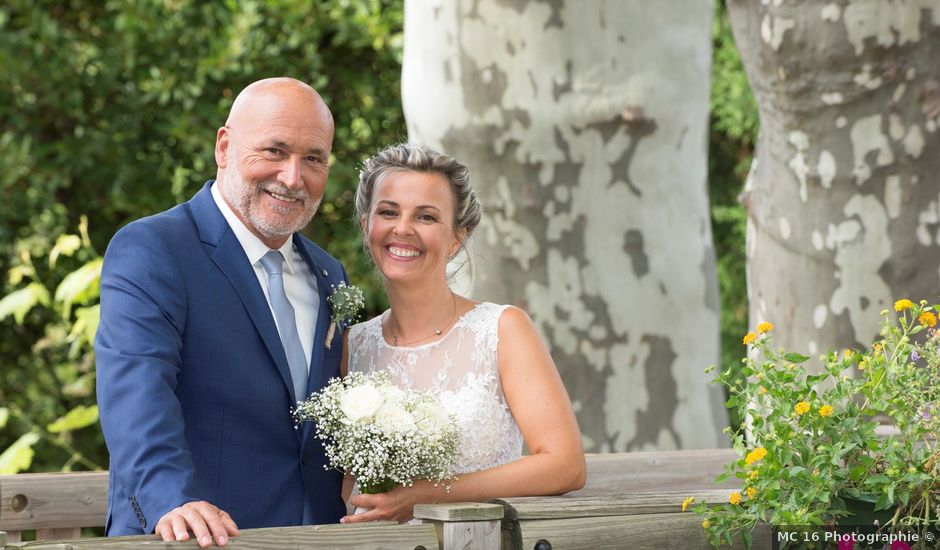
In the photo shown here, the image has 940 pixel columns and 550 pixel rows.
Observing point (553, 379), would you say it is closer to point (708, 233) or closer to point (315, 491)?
point (315, 491)

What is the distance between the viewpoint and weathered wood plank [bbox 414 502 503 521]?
2434mm

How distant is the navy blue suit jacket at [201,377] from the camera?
271 centimetres

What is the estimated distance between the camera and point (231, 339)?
3.00m

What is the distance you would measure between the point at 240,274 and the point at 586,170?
6.22 ft

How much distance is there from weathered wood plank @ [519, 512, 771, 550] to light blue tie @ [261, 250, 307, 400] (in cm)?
87

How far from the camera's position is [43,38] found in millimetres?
7836

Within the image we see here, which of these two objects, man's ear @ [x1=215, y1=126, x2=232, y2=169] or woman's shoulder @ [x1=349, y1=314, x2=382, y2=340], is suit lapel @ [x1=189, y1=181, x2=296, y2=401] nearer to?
man's ear @ [x1=215, y1=126, x2=232, y2=169]

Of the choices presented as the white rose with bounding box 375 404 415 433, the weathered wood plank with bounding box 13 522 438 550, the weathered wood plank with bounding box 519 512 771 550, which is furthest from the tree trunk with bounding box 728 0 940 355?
the weathered wood plank with bounding box 13 522 438 550

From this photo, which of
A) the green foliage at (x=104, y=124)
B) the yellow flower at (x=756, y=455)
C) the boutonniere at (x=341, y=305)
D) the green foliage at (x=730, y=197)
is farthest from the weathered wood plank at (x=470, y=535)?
the green foliage at (x=730, y=197)

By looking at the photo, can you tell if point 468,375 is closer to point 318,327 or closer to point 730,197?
point 318,327

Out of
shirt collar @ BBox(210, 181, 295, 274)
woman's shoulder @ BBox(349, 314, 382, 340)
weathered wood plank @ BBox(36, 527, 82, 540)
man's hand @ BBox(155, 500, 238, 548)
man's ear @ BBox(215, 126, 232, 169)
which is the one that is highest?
man's ear @ BBox(215, 126, 232, 169)

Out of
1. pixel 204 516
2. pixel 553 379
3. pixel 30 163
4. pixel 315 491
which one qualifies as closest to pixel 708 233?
pixel 553 379

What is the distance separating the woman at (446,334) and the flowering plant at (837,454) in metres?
0.68

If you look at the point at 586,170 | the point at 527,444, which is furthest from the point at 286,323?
the point at 586,170
